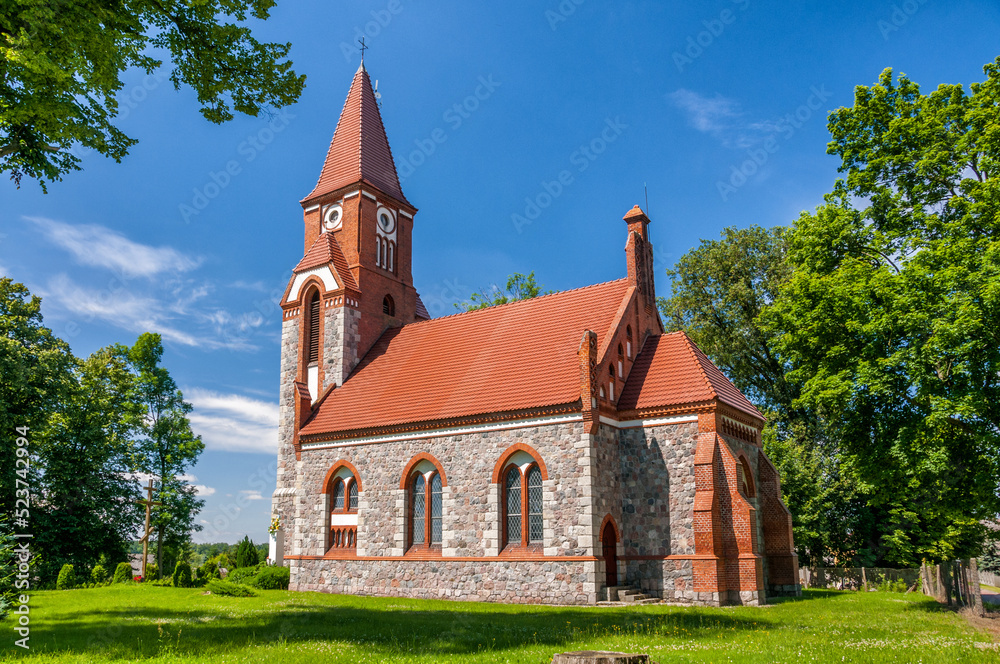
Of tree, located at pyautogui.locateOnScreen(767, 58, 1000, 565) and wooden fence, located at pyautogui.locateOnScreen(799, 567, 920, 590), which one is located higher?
tree, located at pyautogui.locateOnScreen(767, 58, 1000, 565)

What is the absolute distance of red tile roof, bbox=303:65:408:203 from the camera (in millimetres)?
32812

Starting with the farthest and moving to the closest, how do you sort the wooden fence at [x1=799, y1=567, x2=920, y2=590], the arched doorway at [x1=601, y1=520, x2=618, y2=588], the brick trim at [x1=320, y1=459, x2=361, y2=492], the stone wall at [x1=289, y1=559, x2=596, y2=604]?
the wooden fence at [x1=799, y1=567, x2=920, y2=590], the brick trim at [x1=320, y1=459, x2=361, y2=492], the arched doorway at [x1=601, y1=520, x2=618, y2=588], the stone wall at [x1=289, y1=559, x2=596, y2=604]

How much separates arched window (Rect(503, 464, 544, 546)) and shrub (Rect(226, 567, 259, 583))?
11.5 metres

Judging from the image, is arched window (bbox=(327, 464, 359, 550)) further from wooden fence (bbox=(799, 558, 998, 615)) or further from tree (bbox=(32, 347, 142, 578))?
wooden fence (bbox=(799, 558, 998, 615))

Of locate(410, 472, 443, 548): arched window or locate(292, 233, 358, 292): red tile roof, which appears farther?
locate(292, 233, 358, 292): red tile roof

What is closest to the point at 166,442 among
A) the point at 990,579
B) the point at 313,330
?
the point at 313,330

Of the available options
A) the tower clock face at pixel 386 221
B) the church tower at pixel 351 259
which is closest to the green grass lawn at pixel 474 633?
the church tower at pixel 351 259

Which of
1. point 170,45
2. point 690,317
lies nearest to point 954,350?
point 170,45

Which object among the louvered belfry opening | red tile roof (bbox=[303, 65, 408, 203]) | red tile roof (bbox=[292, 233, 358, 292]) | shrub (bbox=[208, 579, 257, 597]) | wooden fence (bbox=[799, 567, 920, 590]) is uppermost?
red tile roof (bbox=[303, 65, 408, 203])

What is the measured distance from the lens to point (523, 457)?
2194cm

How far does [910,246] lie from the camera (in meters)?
19.2

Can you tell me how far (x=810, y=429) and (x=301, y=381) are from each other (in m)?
24.1

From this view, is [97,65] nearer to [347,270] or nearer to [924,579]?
[347,270]

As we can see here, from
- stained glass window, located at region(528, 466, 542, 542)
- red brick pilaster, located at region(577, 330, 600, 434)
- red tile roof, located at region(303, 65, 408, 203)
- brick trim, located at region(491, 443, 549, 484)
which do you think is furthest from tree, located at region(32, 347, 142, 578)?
red brick pilaster, located at region(577, 330, 600, 434)
